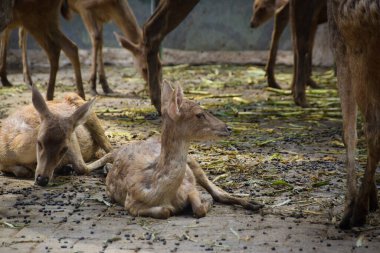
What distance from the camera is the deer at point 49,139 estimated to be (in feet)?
23.2

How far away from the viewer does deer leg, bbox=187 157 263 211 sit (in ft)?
20.8

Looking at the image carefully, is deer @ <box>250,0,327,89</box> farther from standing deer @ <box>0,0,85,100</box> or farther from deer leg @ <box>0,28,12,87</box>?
deer leg @ <box>0,28,12,87</box>

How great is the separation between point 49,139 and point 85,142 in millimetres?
915

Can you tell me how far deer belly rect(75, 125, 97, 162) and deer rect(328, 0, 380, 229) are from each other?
267 cm

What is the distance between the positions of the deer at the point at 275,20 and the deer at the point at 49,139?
4809 millimetres

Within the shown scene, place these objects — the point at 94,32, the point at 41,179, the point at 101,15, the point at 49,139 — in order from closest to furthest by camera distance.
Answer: the point at 41,179, the point at 49,139, the point at 94,32, the point at 101,15

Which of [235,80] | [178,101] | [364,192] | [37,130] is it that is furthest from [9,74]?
[364,192]

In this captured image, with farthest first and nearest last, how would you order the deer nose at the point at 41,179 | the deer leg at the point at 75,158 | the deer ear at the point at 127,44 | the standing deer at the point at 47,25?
1. the deer ear at the point at 127,44
2. the standing deer at the point at 47,25
3. the deer leg at the point at 75,158
4. the deer nose at the point at 41,179

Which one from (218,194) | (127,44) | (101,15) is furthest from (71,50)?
(218,194)

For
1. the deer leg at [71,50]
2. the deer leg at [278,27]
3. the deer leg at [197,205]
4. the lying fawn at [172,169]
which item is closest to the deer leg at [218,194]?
the lying fawn at [172,169]

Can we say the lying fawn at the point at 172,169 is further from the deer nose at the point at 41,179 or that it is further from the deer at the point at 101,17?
the deer at the point at 101,17

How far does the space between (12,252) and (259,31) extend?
11.3 m

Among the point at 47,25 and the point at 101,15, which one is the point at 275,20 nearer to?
the point at 101,15

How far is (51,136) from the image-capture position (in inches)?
280
